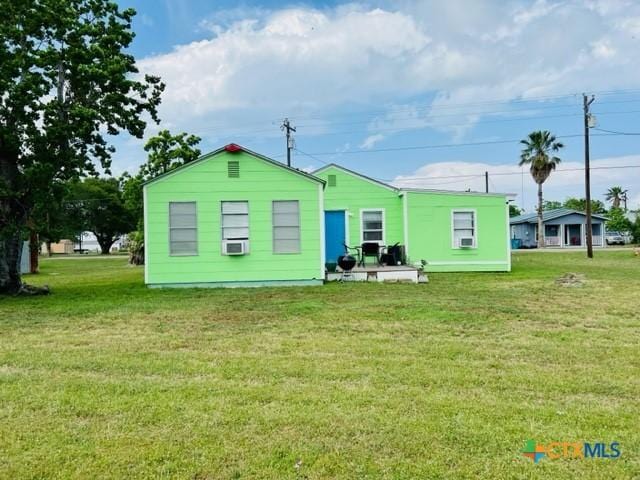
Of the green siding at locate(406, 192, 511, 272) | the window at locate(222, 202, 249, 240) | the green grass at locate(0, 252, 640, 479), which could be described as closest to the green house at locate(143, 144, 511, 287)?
the window at locate(222, 202, 249, 240)

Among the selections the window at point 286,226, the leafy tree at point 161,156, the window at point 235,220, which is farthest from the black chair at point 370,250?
the leafy tree at point 161,156

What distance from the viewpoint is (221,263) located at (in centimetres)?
1198

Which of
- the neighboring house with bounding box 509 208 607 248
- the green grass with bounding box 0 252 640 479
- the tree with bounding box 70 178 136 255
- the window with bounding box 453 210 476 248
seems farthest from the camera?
the tree with bounding box 70 178 136 255

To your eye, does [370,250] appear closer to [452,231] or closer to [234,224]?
[452,231]

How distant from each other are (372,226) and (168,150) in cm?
1523

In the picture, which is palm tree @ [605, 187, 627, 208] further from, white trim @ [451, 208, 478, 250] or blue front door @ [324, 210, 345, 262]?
blue front door @ [324, 210, 345, 262]

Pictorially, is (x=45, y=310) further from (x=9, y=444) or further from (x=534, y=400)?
(x=534, y=400)

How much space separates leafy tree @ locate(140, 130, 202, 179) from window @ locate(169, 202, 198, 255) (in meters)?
14.9

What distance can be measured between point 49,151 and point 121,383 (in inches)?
345

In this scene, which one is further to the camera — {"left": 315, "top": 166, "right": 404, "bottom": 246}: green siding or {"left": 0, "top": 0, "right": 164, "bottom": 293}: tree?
{"left": 315, "top": 166, "right": 404, "bottom": 246}: green siding

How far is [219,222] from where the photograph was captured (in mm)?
12016

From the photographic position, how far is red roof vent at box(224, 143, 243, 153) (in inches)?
466

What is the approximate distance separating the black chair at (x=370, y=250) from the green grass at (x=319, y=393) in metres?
7.92

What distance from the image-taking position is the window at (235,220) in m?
12.1
